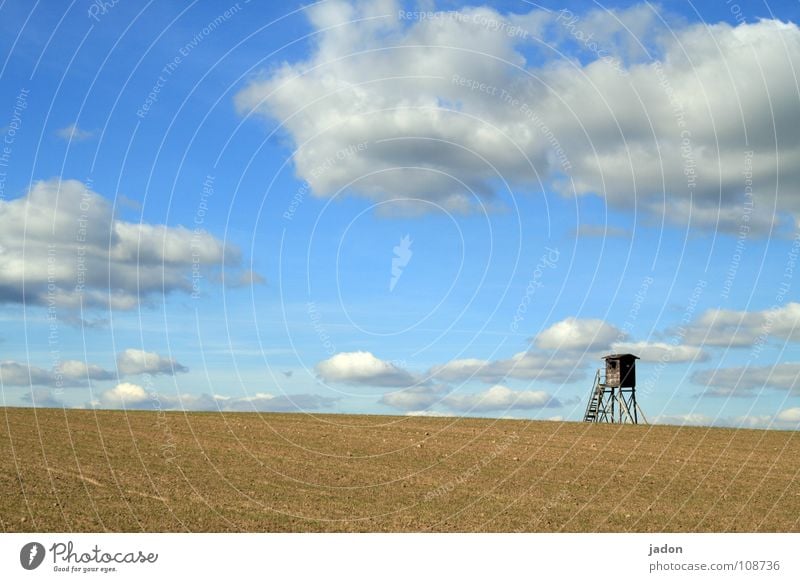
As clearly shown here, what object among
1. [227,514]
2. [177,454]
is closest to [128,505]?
[227,514]

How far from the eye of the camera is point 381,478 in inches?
1212

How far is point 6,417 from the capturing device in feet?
174

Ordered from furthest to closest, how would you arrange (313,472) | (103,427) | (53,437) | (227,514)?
(103,427) → (53,437) → (313,472) → (227,514)

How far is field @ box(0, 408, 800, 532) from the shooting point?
2323 cm

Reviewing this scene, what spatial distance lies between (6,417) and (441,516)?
38545mm

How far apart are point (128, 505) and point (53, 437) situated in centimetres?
2007

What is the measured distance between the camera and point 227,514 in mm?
23000

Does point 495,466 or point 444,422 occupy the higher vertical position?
point 444,422

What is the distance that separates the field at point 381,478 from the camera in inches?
915

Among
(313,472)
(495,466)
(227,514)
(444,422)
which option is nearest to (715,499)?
(495,466)
